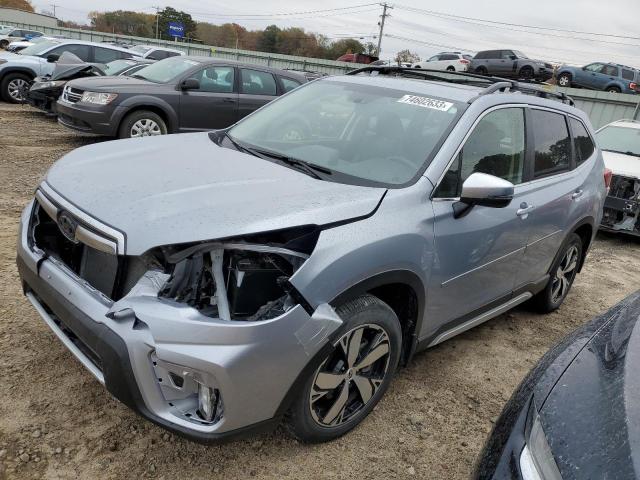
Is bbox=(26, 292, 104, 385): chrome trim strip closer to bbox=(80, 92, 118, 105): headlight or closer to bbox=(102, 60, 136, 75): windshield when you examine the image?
bbox=(80, 92, 118, 105): headlight

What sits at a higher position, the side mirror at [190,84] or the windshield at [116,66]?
the side mirror at [190,84]

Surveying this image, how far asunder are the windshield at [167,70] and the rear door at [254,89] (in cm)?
87

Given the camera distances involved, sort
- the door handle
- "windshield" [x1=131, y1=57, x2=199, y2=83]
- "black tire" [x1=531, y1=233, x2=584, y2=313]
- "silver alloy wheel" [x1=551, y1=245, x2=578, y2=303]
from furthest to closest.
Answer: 1. "windshield" [x1=131, y1=57, x2=199, y2=83]
2. "silver alloy wheel" [x1=551, y1=245, x2=578, y2=303]
3. "black tire" [x1=531, y1=233, x2=584, y2=313]
4. the door handle

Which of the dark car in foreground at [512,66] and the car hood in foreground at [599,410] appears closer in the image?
the car hood in foreground at [599,410]

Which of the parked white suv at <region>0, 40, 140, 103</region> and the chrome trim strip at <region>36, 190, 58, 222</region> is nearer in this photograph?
the chrome trim strip at <region>36, 190, 58, 222</region>

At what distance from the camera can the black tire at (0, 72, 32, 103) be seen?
11.9 metres

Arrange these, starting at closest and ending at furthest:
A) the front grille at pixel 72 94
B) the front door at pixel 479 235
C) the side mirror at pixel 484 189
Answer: the side mirror at pixel 484 189, the front door at pixel 479 235, the front grille at pixel 72 94

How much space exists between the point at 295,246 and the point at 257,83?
7.73 m

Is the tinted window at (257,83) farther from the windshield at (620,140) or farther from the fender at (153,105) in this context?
the windshield at (620,140)

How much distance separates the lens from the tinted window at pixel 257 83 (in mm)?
9328

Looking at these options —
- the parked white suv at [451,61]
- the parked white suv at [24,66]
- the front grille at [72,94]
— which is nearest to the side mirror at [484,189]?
the front grille at [72,94]

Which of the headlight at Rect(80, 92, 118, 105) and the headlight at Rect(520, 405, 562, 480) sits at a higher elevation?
the headlight at Rect(520, 405, 562, 480)

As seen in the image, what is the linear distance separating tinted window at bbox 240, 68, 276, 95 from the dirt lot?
235 inches

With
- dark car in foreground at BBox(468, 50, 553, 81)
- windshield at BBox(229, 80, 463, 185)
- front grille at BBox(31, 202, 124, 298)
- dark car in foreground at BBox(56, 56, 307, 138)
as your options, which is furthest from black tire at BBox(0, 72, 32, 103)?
dark car in foreground at BBox(468, 50, 553, 81)
